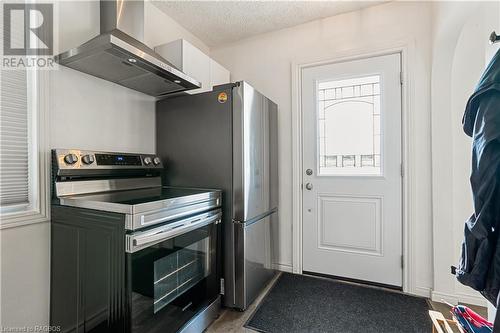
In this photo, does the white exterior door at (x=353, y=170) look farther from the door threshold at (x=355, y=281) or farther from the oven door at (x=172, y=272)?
the oven door at (x=172, y=272)

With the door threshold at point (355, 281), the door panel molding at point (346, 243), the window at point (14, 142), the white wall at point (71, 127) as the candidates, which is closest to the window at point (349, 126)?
the door panel molding at point (346, 243)

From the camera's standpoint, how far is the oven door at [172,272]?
1128mm

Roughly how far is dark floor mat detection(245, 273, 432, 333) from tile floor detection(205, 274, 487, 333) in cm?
5

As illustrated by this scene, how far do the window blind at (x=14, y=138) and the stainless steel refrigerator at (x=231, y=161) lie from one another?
92cm

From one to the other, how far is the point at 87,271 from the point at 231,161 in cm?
108

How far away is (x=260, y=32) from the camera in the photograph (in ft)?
8.70

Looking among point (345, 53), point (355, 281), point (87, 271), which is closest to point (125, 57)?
point (87, 271)

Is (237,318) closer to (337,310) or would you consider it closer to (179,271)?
(179,271)

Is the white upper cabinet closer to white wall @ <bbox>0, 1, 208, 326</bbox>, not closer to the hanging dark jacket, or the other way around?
A: white wall @ <bbox>0, 1, 208, 326</bbox>

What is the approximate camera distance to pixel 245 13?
230cm

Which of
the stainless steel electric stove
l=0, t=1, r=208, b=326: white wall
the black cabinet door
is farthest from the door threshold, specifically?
l=0, t=1, r=208, b=326: white wall

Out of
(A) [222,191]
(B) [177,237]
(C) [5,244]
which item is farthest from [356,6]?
(C) [5,244]

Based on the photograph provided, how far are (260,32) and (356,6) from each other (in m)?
0.97

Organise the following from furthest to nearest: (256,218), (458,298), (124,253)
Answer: (256,218) → (458,298) → (124,253)
